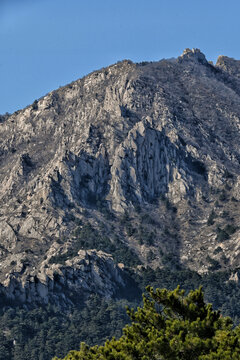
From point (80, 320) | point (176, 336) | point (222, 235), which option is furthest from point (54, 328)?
point (176, 336)

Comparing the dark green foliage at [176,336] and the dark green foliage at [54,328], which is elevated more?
the dark green foliage at [54,328]

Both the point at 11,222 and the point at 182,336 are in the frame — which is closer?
the point at 182,336

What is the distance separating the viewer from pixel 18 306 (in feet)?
529

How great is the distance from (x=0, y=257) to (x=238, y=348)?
448 feet

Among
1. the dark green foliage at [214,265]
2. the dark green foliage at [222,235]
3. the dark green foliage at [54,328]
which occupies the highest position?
the dark green foliage at [222,235]

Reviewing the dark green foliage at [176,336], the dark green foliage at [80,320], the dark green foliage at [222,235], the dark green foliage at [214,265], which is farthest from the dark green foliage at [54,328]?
the dark green foliage at [176,336]

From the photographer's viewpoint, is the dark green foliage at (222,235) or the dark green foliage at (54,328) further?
the dark green foliage at (222,235)

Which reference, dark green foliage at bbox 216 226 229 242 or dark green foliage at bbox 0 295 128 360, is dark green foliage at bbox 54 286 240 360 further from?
dark green foliage at bbox 216 226 229 242

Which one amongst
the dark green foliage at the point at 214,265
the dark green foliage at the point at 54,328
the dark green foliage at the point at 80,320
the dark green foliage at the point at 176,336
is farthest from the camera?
the dark green foliage at the point at 214,265

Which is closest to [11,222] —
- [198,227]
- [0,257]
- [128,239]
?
[0,257]

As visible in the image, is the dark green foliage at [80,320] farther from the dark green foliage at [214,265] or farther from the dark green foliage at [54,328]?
the dark green foliage at [214,265]

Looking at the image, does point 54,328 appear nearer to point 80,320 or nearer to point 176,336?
point 80,320

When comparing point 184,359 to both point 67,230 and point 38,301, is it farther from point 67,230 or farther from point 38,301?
point 67,230

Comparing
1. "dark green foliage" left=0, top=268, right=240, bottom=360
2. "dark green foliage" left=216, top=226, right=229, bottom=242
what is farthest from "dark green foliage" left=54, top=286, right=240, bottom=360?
"dark green foliage" left=216, top=226, right=229, bottom=242
